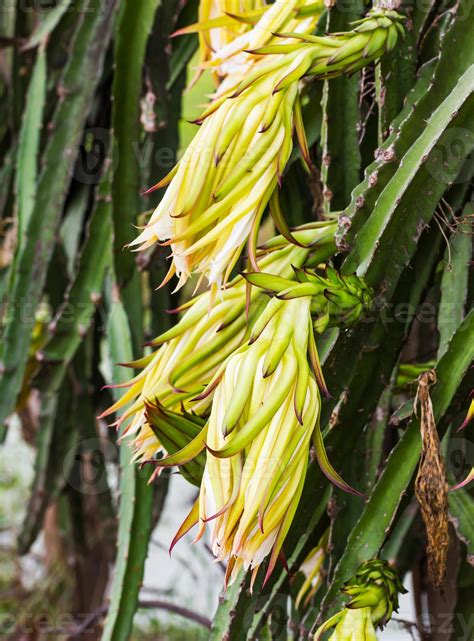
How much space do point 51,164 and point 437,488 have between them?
0.59 metres

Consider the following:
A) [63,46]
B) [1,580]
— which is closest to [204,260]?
[63,46]

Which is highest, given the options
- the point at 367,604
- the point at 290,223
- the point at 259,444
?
the point at 290,223

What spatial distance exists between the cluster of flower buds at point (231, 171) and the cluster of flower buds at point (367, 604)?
0.19 m

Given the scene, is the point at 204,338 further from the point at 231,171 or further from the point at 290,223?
the point at 290,223

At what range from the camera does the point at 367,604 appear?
443 mm

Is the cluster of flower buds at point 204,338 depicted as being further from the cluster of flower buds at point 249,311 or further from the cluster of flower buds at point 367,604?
the cluster of flower buds at point 367,604

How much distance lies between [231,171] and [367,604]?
0.25 metres

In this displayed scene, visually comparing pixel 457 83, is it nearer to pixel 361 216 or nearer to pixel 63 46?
pixel 361 216

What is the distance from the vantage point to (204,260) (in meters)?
0.42

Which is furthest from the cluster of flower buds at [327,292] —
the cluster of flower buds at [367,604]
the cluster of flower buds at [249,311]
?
the cluster of flower buds at [367,604]

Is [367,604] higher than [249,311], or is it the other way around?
[249,311]

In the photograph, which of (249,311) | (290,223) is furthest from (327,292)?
(290,223)

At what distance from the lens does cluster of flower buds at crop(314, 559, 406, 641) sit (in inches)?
16.9

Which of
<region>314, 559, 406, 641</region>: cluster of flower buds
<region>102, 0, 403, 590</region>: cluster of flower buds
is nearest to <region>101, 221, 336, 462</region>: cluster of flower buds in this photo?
<region>102, 0, 403, 590</region>: cluster of flower buds
